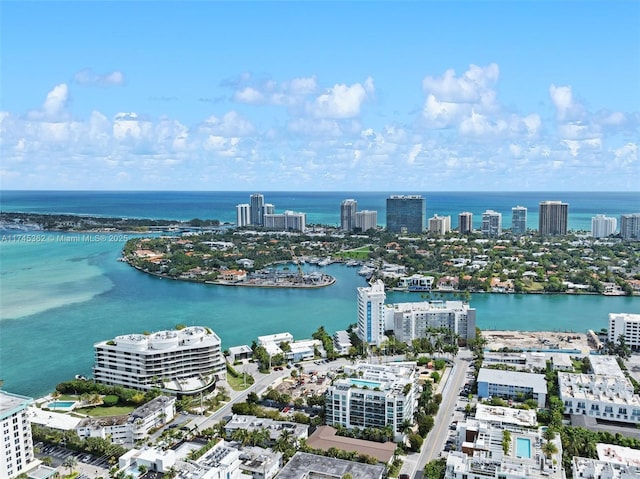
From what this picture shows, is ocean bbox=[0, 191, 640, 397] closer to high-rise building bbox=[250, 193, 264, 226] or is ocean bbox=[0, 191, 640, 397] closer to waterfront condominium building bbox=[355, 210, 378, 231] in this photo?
waterfront condominium building bbox=[355, 210, 378, 231]

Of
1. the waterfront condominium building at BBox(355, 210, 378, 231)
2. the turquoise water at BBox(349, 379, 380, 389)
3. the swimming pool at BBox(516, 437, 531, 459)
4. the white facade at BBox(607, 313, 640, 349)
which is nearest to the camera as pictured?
the swimming pool at BBox(516, 437, 531, 459)

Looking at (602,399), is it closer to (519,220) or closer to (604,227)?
(604,227)

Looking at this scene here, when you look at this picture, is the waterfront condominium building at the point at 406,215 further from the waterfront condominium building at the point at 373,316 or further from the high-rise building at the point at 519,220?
the waterfront condominium building at the point at 373,316

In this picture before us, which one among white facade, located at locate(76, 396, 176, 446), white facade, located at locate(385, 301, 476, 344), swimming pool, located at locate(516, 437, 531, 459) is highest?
white facade, located at locate(385, 301, 476, 344)

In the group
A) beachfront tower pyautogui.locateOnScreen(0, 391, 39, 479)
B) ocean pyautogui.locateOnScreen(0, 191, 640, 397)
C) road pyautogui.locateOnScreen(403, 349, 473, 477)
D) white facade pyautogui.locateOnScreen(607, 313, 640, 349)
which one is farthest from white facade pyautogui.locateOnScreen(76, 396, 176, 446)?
white facade pyautogui.locateOnScreen(607, 313, 640, 349)

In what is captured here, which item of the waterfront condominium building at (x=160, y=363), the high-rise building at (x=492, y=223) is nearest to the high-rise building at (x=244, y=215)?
the high-rise building at (x=492, y=223)

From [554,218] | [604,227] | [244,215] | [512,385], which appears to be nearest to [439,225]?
[554,218]

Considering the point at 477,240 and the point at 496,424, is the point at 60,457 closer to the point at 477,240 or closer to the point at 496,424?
the point at 496,424
